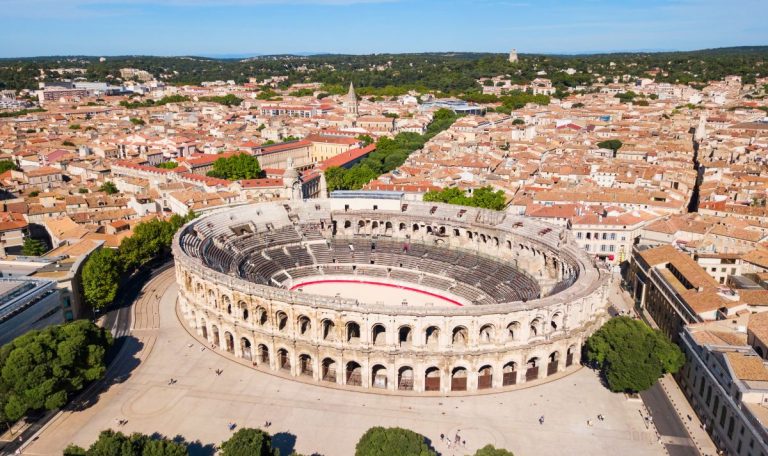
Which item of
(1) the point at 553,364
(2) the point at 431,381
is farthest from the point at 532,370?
(2) the point at 431,381

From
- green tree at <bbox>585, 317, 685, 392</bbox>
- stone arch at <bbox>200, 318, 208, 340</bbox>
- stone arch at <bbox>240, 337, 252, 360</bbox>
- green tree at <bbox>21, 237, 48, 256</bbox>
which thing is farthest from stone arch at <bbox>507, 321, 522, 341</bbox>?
green tree at <bbox>21, 237, 48, 256</bbox>

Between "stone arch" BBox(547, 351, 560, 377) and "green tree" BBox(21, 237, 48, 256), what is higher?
"green tree" BBox(21, 237, 48, 256)

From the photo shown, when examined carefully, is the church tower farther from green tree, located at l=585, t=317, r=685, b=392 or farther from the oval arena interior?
green tree, located at l=585, t=317, r=685, b=392

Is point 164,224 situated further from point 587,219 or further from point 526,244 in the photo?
point 587,219

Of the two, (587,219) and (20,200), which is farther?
(20,200)

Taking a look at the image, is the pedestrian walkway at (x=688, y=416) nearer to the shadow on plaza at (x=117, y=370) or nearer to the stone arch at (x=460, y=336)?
the stone arch at (x=460, y=336)

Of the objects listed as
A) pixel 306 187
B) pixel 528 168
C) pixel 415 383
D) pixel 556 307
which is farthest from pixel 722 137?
pixel 415 383

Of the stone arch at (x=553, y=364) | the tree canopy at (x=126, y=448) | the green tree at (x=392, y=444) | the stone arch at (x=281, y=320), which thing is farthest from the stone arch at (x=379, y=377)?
the tree canopy at (x=126, y=448)
